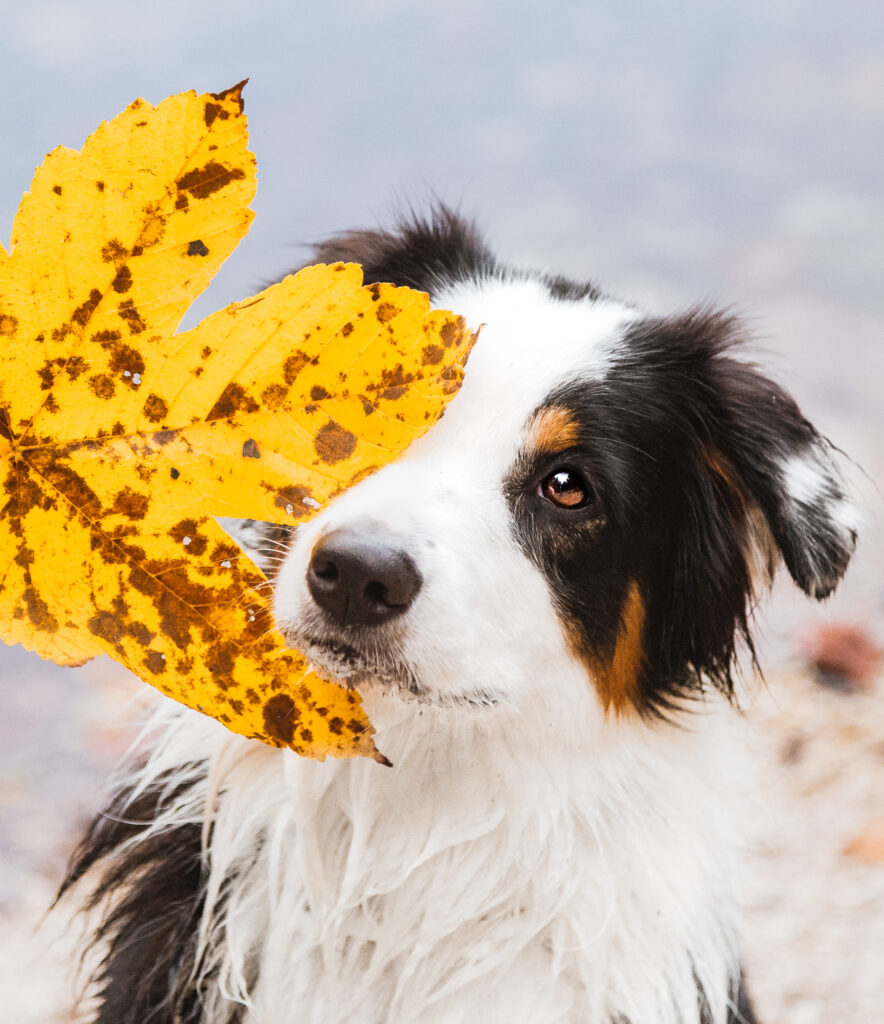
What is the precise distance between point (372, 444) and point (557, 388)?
100 centimetres

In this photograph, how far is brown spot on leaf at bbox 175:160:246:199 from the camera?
1.89ft

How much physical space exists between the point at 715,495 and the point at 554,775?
22.1 inches

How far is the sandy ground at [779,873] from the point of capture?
3.25 meters

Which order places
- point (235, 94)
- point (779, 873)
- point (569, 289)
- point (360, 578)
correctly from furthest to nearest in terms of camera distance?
point (779, 873) → point (569, 289) → point (360, 578) → point (235, 94)

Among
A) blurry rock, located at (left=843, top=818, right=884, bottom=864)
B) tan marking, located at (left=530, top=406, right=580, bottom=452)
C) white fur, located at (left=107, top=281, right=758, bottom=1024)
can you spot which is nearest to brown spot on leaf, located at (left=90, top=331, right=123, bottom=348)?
tan marking, located at (left=530, top=406, right=580, bottom=452)

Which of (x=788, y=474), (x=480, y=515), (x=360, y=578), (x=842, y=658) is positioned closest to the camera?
(x=360, y=578)

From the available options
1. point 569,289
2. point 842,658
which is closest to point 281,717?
point 569,289

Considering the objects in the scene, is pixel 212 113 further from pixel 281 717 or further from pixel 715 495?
pixel 715 495

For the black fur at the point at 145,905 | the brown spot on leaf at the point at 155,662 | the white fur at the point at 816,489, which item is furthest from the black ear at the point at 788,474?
the brown spot on leaf at the point at 155,662

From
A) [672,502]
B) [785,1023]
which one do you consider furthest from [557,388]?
[785,1023]

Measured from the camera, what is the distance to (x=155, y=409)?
2.02 ft

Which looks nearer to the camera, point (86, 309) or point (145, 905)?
point (86, 309)

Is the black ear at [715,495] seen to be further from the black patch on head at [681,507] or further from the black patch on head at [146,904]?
the black patch on head at [146,904]

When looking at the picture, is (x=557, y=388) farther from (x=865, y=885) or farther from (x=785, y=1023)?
(x=865, y=885)
